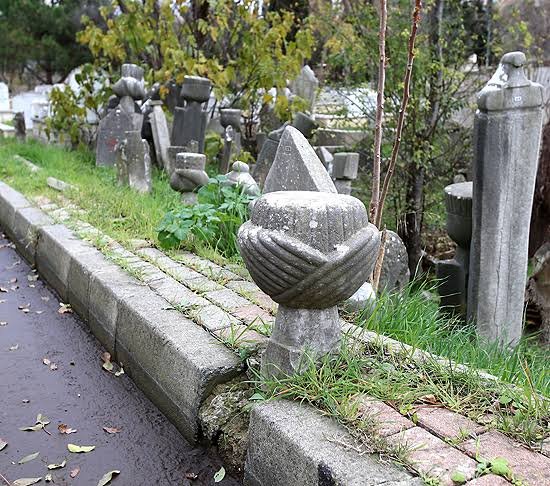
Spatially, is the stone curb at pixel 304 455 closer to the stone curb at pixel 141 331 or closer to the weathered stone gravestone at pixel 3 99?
the stone curb at pixel 141 331

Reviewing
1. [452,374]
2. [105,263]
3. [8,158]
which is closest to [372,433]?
[452,374]

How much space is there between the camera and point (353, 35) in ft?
23.6

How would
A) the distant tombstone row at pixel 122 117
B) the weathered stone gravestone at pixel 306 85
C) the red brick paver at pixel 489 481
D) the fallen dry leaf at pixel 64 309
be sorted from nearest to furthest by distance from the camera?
the red brick paver at pixel 489 481, the fallen dry leaf at pixel 64 309, the distant tombstone row at pixel 122 117, the weathered stone gravestone at pixel 306 85

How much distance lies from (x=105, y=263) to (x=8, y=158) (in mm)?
5462

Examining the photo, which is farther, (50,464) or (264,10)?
(264,10)

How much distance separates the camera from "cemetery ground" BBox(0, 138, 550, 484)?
1865 millimetres

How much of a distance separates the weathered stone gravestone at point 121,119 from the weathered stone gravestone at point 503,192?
5.21 m

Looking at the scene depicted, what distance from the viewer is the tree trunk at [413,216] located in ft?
22.7

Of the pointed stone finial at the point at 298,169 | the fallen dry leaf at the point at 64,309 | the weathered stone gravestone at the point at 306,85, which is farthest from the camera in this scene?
the weathered stone gravestone at the point at 306,85

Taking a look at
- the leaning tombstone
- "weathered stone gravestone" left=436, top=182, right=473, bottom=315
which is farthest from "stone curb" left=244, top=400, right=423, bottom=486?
the leaning tombstone

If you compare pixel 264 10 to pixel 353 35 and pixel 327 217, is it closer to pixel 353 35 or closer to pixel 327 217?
pixel 353 35

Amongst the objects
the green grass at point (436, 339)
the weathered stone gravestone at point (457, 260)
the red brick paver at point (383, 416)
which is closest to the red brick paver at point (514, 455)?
the red brick paver at point (383, 416)

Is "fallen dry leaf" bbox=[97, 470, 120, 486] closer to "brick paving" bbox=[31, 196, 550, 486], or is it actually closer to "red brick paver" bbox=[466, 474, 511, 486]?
"brick paving" bbox=[31, 196, 550, 486]

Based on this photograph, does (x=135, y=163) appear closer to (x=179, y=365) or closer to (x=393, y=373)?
(x=179, y=365)
